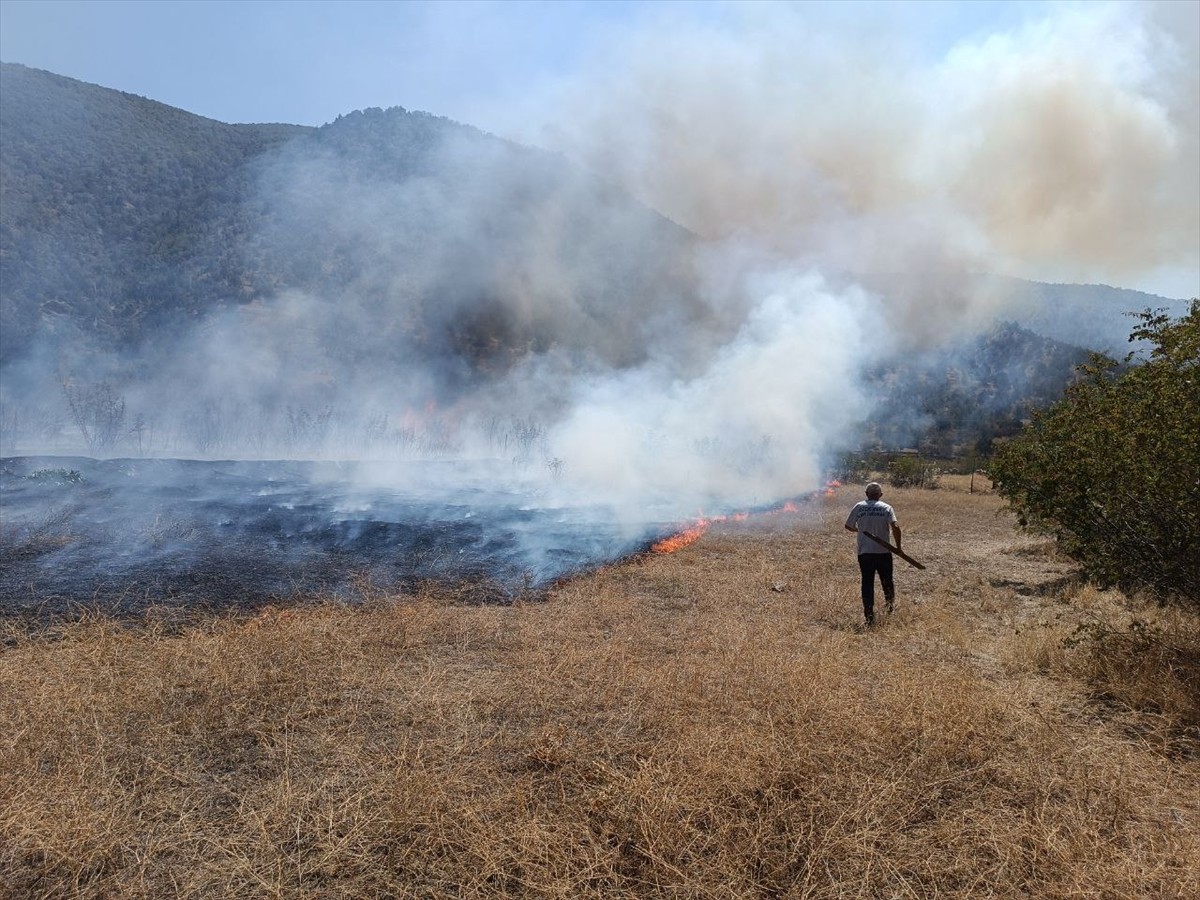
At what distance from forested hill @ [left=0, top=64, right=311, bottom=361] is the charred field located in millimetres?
39656

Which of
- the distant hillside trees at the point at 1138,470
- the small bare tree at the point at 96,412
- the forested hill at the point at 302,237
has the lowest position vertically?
the distant hillside trees at the point at 1138,470

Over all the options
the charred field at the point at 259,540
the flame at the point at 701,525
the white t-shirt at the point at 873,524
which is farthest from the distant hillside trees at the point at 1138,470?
the flame at the point at 701,525

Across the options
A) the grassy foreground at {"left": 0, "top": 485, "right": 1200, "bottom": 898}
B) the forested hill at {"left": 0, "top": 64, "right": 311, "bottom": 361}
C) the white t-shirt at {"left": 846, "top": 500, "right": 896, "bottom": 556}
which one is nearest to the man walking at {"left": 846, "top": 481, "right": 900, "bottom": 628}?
the white t-shirt at {"left": 846, "top": 500, "right": 896, "bottom": 556}

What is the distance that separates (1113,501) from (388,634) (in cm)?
747

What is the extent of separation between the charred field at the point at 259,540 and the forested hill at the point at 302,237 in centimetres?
4224

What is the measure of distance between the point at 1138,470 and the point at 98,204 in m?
87.0

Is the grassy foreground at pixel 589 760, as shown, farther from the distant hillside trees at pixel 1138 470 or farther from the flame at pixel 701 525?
the flame at pixel 701 525

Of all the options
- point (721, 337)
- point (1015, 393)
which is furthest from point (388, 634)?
point (1015, 393)

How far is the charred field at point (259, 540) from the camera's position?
959 cm

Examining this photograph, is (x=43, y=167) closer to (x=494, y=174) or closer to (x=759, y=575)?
(x=494, y=174)

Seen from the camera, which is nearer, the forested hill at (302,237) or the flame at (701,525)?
the flame at (701,525)

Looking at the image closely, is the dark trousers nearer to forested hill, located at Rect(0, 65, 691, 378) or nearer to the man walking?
the man walking

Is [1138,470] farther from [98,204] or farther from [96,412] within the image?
[98,204]

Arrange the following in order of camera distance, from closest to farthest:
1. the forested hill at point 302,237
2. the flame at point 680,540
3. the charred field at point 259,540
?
the charred field at point 259,540 → the flame at point 680,540 → the forested hill at point 302,237
